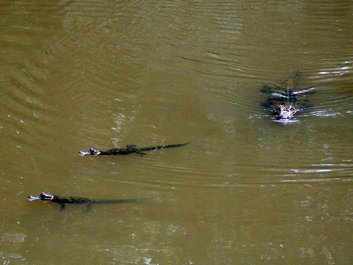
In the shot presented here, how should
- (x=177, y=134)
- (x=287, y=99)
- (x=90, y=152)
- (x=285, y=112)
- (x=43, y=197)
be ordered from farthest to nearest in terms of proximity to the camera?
(x=287, y=99)
(x=285, y=112)
(x=177, y=134)
(x=90, y=152)
(x=43, y=197)

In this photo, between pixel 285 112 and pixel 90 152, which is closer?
pixel 90 152

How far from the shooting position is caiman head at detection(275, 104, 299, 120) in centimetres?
484

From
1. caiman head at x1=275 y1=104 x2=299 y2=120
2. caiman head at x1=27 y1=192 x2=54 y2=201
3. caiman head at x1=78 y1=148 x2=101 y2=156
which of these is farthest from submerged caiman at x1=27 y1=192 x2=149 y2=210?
caiman head at x1=275 y1=104 x2=299 y2=120

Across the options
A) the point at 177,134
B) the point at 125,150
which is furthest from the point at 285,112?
the point at 125,150

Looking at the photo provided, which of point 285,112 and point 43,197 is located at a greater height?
point 285,112

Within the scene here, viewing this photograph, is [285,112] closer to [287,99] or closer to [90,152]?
[287,99]

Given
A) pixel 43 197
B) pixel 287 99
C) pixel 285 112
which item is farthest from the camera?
pixel 287 99

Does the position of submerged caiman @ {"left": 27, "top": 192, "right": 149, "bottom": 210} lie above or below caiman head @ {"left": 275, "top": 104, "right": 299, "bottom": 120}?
below

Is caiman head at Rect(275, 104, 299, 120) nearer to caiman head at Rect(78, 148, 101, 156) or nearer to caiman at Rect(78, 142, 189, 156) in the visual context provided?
caiman at Rect(78, 142, 189, 156)

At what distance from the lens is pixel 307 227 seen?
3.97m

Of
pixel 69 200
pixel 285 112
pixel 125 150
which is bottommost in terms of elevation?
pixel 69 200

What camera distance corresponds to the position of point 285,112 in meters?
4.86

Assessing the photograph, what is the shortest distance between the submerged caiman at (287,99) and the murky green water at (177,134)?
9 cm

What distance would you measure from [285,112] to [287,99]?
285 mm
